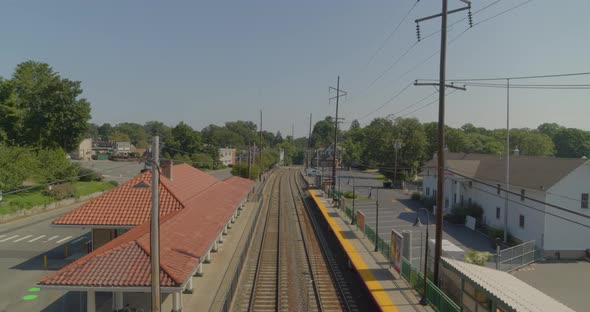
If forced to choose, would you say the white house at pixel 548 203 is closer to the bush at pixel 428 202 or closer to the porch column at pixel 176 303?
the bush at pixel 428 202

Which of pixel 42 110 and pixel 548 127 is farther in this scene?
pixel 548 127

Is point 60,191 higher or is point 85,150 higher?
point 85,150

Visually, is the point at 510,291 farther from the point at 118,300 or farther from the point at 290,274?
the point at 118,300

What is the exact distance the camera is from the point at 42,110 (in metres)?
53.6

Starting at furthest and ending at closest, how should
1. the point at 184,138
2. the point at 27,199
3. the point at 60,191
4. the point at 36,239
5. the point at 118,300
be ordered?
the point at 184,138, the point at 60,191, the point at 27,199, the point at 36,239, the point at 118,300

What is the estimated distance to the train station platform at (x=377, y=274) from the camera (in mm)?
16553

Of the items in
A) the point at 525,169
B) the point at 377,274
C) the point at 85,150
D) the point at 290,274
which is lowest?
the point at 290,274

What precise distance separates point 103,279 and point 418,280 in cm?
1300

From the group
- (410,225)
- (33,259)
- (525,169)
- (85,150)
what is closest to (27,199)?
(33,259)

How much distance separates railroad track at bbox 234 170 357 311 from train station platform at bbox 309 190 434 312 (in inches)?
51.4

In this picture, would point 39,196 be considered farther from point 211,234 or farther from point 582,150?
point 582,150

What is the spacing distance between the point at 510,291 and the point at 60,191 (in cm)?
4501

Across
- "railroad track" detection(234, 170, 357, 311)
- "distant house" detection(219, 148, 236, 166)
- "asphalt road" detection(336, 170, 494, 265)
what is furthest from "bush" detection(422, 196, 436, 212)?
"distant house" detection(219, 148, 236, 166)

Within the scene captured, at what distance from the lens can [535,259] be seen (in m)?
26.6
